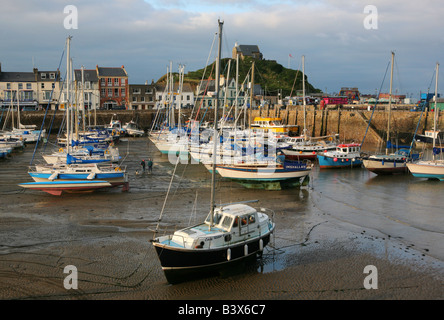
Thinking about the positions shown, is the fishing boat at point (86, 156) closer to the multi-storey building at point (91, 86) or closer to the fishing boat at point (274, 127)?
the fishing boat at point (274, 127)

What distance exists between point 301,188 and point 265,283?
50.6ft

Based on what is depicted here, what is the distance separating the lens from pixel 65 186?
25656 millimetres

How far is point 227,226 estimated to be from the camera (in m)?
14.8

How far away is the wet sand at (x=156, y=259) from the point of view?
44.9 feet

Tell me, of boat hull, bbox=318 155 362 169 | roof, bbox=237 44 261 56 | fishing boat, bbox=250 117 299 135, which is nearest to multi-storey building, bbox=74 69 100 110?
fishing boat, bbox=250 117 299 135

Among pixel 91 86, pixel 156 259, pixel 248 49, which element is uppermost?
pixel 248 49

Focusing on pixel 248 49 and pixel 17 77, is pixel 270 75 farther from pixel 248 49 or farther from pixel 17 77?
pixel 17 77

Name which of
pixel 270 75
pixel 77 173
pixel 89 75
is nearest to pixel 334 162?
pixel 77 173

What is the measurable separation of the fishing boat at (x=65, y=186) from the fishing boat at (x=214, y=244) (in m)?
12.6

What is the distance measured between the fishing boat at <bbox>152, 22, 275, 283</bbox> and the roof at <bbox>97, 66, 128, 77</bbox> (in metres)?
72.6

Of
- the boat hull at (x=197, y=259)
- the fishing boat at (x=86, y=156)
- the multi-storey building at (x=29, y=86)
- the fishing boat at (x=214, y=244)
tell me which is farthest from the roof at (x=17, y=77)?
the boat hull at (x=197, y=259)

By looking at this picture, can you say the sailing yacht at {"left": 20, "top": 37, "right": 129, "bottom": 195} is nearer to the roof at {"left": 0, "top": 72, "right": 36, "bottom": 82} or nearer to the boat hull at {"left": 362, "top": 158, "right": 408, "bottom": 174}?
the boat hull at {"left": 362, "top": 158, "right": 408, "bottom": 174}

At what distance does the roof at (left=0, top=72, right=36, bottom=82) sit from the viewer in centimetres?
7794

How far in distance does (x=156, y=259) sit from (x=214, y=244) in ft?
9.49
